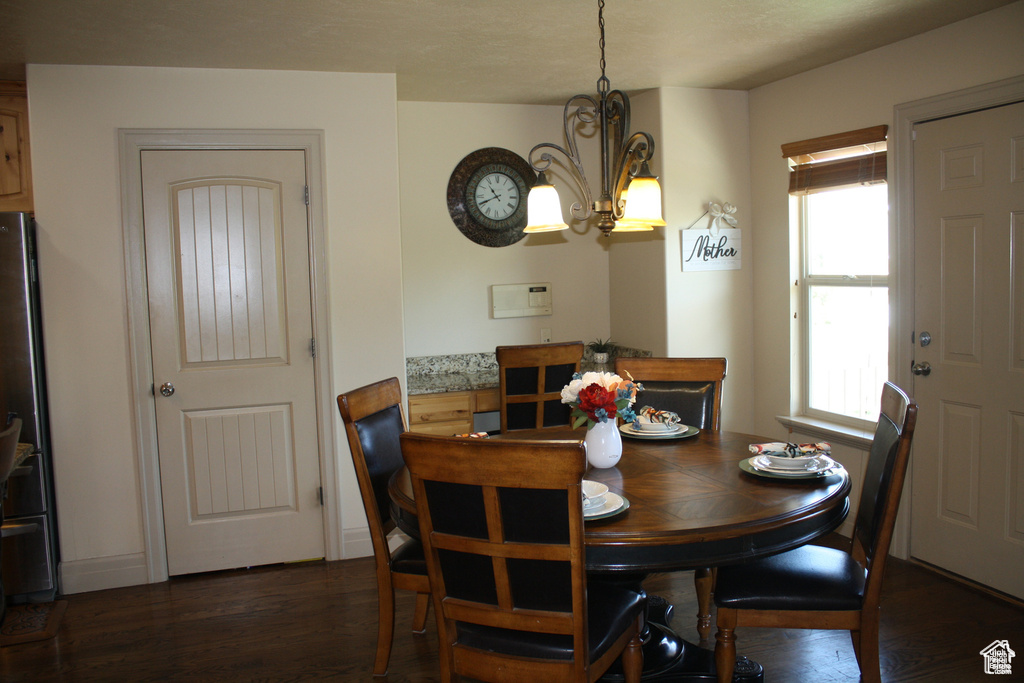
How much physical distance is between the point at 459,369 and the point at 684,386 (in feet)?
5.71

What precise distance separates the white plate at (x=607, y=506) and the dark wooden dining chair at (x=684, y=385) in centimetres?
113

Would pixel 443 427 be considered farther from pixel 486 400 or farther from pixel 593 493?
pixel 593 493

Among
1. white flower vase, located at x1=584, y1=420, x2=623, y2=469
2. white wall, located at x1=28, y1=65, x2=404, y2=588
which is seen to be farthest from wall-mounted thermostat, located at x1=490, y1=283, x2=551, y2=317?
white flower vase, located at x1=584, y1=420, x2=623, y2=469

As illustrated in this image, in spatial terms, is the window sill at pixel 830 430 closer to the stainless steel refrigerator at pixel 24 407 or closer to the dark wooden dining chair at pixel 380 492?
the dark wooden dining chair at pixel 380 492

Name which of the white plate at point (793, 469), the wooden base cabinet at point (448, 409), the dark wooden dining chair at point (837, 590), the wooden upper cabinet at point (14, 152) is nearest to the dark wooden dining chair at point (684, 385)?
the white plate at point (793, 469)

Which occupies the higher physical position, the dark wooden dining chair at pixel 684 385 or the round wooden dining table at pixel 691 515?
the dark wooden dining chair at pixel 684 385

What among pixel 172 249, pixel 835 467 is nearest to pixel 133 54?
pixel 172 249

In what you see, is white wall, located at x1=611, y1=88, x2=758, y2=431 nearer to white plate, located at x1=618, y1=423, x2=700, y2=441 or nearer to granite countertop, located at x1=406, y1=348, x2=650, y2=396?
granite countertop, located at x1=406, y1=348, x2=650, y2=396

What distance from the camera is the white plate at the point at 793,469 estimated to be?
2078mm

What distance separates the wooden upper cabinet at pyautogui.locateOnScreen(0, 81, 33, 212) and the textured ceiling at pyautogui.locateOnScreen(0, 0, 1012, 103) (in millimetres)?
163

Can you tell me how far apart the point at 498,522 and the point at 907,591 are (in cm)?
226

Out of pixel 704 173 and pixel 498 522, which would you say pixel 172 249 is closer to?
pixel 498 522

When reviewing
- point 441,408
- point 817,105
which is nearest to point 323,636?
point 441,408

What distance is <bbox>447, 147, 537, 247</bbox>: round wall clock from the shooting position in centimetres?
434
